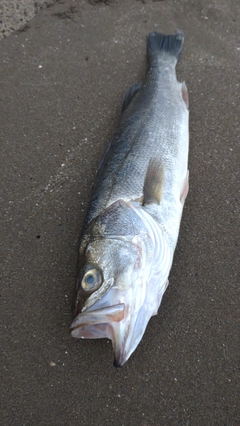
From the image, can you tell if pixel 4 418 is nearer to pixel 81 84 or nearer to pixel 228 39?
pixel 81 84

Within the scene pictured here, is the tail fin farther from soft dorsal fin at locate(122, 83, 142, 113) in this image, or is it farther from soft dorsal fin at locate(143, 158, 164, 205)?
soft dorsal fin at locate(143, 158, 164, 205)

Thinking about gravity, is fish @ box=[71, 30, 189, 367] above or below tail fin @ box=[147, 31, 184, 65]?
below

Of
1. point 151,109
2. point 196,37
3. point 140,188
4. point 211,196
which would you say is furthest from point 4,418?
point 196,37

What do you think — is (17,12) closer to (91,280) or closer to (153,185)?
(153,185)

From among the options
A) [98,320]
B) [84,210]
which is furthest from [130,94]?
[98,320]

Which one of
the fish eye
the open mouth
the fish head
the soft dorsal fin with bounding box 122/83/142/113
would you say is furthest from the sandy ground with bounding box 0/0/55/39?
the open mouth
